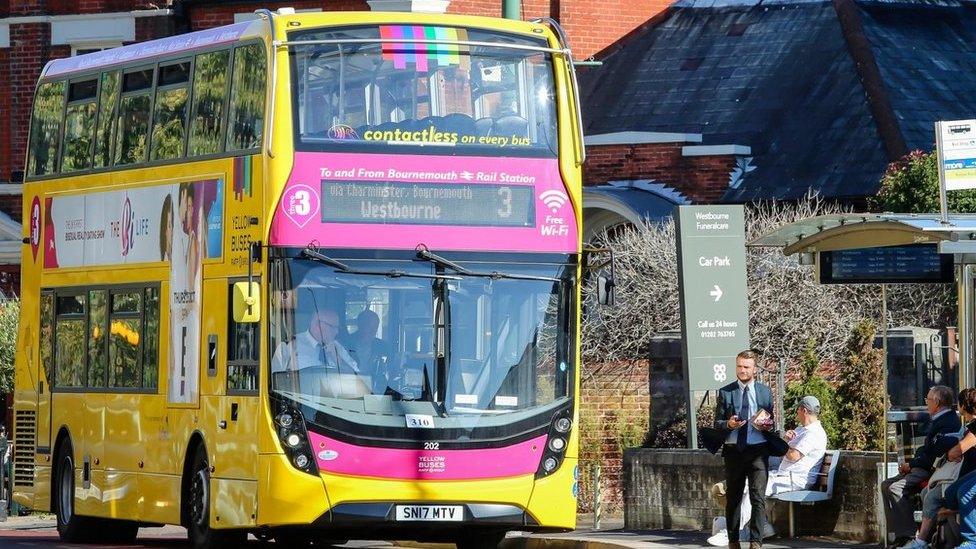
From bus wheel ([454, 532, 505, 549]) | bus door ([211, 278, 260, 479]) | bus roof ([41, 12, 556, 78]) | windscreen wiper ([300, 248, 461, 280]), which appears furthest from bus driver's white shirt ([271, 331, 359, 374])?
bus roof ([41, 12, 556, 78])

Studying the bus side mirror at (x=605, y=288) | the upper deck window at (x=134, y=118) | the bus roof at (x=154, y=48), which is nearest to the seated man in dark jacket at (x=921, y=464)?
the bus side mirror at (x=605, y=288)

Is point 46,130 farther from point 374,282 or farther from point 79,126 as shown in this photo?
point 374,282

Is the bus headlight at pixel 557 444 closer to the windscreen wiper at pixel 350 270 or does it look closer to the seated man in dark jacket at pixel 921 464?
the windscreen wiper at pixel 350 270

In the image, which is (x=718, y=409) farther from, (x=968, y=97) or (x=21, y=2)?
(x=21, y=2)

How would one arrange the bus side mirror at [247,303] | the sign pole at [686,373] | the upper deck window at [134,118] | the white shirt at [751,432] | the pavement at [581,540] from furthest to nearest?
the sign pole at [686,373] → the upper deck window at [134,118] → the pavement at [581,540] → the white shirt at [751,432] → the bus side mirror at [247,303]

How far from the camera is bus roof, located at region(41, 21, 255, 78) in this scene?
1738 centimetres

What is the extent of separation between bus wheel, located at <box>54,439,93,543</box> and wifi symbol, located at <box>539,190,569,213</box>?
6098 mm

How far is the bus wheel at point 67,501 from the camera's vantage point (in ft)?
66.1

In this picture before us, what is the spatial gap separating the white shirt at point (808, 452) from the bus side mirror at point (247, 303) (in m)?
4.93

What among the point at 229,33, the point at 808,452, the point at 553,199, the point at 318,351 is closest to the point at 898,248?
the point at 808,452

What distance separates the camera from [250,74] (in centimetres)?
1659

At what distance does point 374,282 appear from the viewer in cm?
1614

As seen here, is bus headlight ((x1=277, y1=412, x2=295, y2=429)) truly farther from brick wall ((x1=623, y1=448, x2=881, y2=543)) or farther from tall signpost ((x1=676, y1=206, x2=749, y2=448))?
tall signpost ((x1=676, y1=206, x2=749, y2=448))

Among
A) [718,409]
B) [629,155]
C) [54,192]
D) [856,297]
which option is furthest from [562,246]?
[629,155]
